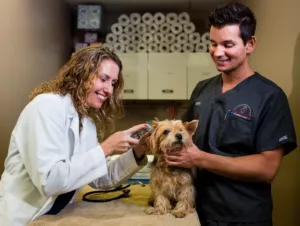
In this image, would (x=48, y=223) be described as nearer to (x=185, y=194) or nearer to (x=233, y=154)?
(x=185, y=194)

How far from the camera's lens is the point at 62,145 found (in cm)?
124

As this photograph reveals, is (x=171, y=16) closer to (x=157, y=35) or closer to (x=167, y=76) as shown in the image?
(x=157, y=35)

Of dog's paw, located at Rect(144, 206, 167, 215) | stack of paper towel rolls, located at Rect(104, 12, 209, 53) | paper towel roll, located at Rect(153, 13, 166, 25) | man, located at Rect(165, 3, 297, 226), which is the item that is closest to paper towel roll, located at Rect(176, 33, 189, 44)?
stack of paper towel rolls, located at Rect(104, 12, 209, 53)

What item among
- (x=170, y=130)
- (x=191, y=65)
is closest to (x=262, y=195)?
(x=170, y=130)

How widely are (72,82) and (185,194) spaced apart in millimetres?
667

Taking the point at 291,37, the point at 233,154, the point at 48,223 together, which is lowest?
the point at 48,223

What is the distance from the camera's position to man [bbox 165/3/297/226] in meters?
1.32

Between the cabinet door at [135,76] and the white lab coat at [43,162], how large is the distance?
1.95m

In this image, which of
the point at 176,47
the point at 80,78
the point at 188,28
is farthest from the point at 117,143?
the point at 188,28

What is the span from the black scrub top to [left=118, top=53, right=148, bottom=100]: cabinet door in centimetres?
192

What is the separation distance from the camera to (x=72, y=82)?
4.58 feet

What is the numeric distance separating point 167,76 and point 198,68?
0.32 meters

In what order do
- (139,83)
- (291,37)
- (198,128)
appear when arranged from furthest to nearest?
(139,83)
(291,37)
(198,128)

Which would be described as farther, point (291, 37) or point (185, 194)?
point (291, 37)
